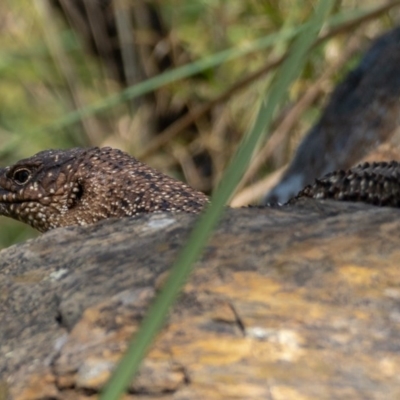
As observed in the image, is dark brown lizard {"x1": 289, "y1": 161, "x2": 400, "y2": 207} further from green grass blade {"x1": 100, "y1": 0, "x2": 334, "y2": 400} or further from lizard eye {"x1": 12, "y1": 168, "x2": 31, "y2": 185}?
green grass blade {"x1": 100, "y1": 0, "x2": 334, "y2": 400}

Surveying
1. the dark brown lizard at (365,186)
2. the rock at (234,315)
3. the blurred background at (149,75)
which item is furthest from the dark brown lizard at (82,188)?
the blurred background at (149,75)

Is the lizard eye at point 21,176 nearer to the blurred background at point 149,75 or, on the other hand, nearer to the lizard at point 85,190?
the lizard at point 85,190

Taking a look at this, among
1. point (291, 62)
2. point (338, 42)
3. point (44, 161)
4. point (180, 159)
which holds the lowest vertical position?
point (180, 159)

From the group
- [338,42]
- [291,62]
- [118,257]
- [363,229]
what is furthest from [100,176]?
[338,42]

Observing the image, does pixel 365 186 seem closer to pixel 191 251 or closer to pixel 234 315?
pixel 234 315

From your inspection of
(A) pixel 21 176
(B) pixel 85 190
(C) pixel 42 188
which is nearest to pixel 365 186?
(B) pixel 85 190

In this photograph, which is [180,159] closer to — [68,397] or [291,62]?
[68,397]
